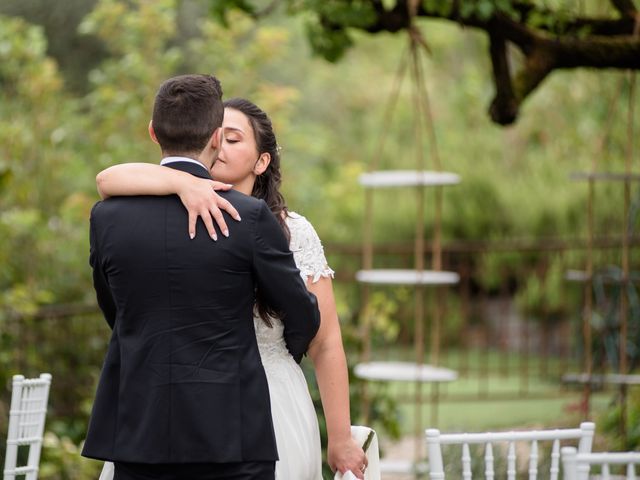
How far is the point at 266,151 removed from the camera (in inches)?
103

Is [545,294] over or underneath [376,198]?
underneath

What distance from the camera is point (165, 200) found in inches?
86.5

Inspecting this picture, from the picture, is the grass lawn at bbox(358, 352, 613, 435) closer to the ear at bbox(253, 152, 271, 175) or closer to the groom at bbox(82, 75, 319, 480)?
the ear at bbox(253, 152, 271, 175)

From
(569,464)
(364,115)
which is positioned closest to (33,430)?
(569,464)

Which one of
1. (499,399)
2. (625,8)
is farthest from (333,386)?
(499,399)

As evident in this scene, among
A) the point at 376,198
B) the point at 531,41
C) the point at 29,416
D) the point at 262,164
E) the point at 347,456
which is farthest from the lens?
the point at 376,198

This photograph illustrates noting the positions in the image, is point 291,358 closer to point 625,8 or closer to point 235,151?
point 235,151

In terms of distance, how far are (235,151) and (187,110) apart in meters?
0.40

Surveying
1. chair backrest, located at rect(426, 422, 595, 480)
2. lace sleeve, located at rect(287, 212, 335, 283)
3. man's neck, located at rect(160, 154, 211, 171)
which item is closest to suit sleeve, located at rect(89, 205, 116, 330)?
man's neck, located at rect(160, 154, 211, 171)

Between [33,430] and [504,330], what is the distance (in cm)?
948

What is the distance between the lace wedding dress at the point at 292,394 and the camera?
2.49 m

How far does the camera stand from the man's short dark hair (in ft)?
7.15

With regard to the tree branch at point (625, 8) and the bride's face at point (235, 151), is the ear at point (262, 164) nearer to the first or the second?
the bride's face at point (235, 151)

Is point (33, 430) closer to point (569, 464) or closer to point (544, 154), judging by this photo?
point (569, 464)
